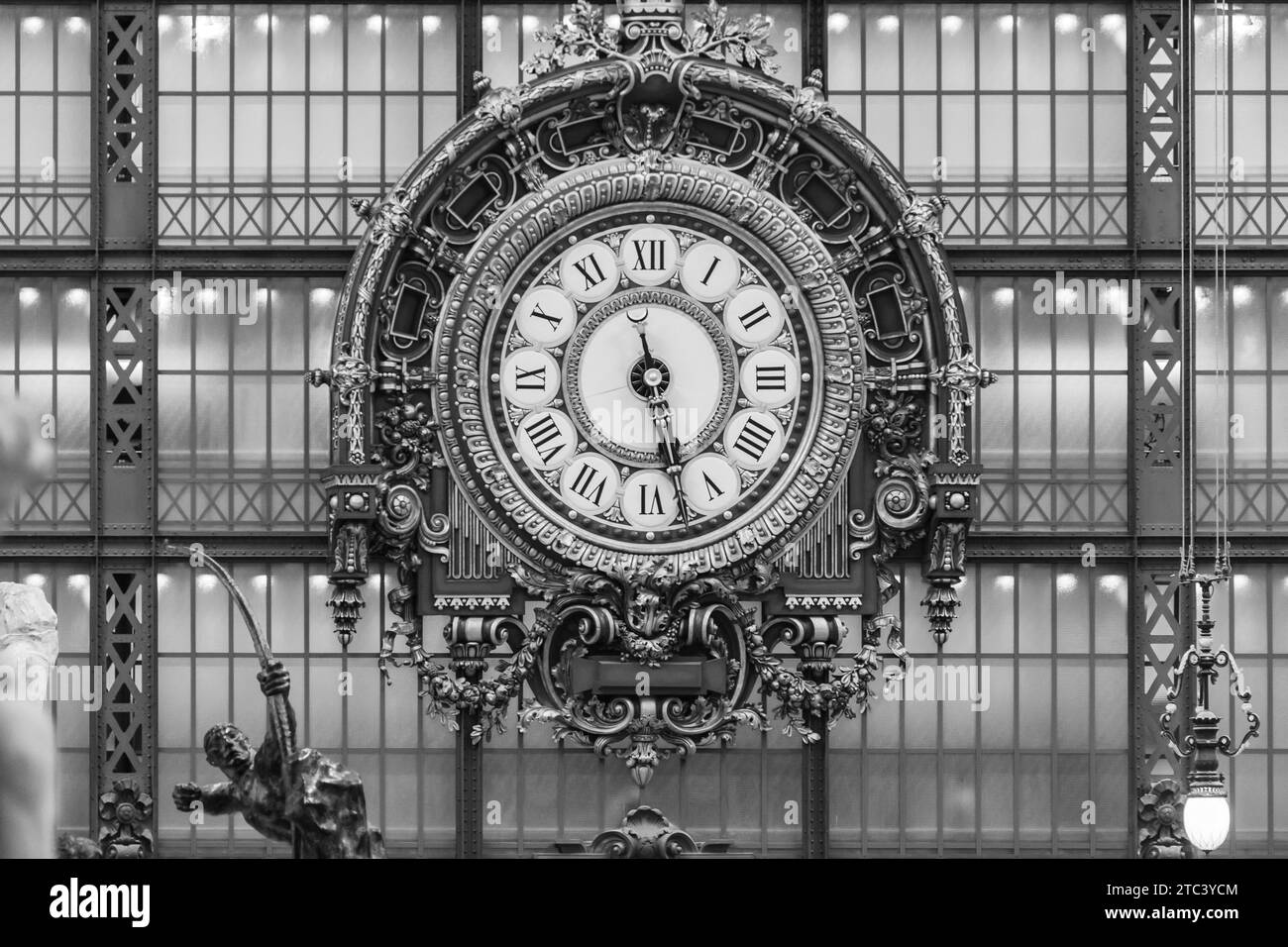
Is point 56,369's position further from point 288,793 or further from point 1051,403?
point 1051,403

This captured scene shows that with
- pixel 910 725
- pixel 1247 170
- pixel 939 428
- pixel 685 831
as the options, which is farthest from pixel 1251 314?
pixel 685 831

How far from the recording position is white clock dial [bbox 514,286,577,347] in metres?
22.0

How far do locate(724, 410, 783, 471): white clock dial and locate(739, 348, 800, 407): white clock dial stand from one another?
181mm

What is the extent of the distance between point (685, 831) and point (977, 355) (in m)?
6.70

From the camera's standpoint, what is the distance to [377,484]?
21625mm

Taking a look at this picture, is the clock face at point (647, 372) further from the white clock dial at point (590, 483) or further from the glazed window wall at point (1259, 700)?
the glazed window wall at point (1259, 700)

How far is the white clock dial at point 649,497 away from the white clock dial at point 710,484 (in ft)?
0.62

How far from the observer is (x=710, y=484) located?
22.0 m

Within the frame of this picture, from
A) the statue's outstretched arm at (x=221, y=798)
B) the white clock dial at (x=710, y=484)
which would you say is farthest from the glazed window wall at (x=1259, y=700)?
the statue's outstretched arm at (x=221, y=798)

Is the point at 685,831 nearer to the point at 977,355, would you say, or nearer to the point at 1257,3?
the point at 977,355

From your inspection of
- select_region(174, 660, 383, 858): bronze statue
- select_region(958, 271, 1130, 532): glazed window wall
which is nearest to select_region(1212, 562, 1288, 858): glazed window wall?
select_region(958, 271, 1130, 532): glazed window wall

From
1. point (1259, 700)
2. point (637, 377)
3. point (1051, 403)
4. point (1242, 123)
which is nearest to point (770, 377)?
point (637, 377)

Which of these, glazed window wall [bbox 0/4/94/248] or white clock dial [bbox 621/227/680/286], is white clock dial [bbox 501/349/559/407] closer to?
white clock dial [bbox 621/227/680/286]

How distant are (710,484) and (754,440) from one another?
695 mm
